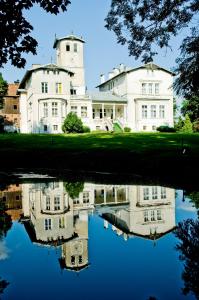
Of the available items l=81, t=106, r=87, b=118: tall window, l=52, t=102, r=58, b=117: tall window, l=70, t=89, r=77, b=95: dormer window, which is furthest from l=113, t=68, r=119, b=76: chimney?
l=52, t=102, r=58, b=117: tall window

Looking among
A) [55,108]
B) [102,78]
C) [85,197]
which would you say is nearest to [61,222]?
[85,197]

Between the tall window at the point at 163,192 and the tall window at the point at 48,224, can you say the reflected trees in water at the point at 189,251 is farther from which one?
the tall window at the point at 163,192

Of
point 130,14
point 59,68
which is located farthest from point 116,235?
point 59,68

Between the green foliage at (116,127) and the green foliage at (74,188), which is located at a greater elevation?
the green foliage at (116,127)

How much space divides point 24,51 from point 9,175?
575cm

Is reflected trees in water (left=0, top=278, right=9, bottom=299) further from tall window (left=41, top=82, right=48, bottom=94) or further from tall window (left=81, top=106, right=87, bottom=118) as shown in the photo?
tall window (left=81, top=106, right=87, bottom=118)

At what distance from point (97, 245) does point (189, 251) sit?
1443 mm

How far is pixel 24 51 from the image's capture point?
34.7 feet

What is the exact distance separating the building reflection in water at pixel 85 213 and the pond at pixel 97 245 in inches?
0.7

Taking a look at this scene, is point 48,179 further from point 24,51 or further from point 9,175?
point 24,51

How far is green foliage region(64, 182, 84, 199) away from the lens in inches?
405

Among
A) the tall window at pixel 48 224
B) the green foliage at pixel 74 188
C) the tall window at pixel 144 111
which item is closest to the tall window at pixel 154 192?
the green foliage at pixel 74 188

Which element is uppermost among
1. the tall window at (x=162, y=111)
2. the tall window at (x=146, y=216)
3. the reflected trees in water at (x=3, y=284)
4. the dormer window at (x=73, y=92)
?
the dormer window at (x=73, y=92)

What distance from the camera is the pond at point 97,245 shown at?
171 inches
